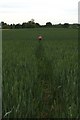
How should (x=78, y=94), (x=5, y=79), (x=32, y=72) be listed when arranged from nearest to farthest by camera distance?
(x=78, y=94), (x=5, y=79), (x=32, y=72)

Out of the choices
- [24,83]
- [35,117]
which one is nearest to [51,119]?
[35,117]

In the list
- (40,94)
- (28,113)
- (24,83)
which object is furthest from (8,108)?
(24,83)

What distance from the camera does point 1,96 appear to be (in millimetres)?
3035

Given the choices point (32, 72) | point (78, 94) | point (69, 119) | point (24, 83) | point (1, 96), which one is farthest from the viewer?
point (32, 72)

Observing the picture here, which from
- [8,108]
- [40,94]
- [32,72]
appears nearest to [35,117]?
[8,108]

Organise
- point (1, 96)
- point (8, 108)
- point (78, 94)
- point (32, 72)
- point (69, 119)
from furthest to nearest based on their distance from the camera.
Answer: point (32, 72)
point (78, 94)
point (1, 96)
point (8, 108)
point (69, 119)

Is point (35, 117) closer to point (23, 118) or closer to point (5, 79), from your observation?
point (23, 118)

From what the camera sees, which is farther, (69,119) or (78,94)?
(78,94)

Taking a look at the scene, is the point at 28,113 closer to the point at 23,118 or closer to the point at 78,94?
the point at 23,118

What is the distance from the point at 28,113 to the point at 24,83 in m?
0.93

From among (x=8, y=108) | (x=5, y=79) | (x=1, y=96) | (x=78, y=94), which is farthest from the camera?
(x=5, y=79)

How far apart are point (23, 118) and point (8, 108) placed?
238 mm

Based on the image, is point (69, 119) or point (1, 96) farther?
point (1, 96)

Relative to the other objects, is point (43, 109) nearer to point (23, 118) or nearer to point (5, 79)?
point (23, 118)
